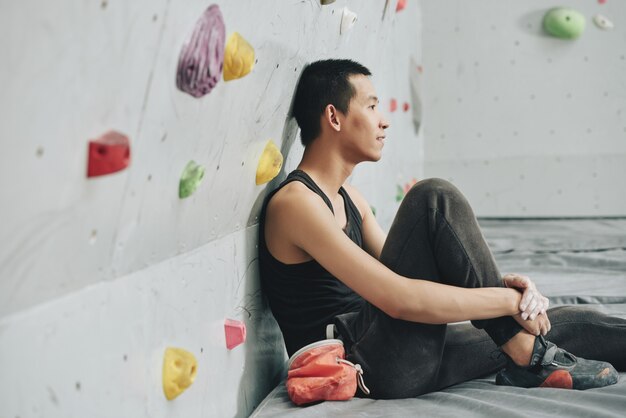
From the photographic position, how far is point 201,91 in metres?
1.14

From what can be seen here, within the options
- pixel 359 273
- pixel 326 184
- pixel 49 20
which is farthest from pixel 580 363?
pixel 49 20

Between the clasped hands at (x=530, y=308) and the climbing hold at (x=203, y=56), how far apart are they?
2.51ft

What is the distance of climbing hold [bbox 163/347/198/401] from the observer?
3.86 feet

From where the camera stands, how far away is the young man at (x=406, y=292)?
148cm

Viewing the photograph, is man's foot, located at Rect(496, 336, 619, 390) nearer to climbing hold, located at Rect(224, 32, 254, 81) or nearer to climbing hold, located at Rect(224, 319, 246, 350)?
climbing hold, located at Rect(224, 319, 246, 350)

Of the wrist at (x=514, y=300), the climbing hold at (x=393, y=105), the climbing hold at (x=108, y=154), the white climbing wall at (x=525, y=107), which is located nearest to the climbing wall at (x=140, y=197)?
the climbing hold at (x=108, y=154)

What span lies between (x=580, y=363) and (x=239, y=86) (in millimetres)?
912

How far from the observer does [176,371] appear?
1.19 m

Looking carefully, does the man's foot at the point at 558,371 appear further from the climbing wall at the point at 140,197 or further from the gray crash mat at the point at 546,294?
the climbing wall at the point at 140,197

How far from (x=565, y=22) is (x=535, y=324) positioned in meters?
3.27

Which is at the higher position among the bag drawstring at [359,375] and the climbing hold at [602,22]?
the climbing hold at [602,22]

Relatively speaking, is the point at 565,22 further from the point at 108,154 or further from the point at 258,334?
the point at 108,154

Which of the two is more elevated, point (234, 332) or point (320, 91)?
point (320, 91)

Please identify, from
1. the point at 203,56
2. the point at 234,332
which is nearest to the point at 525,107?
the point at 234,332
